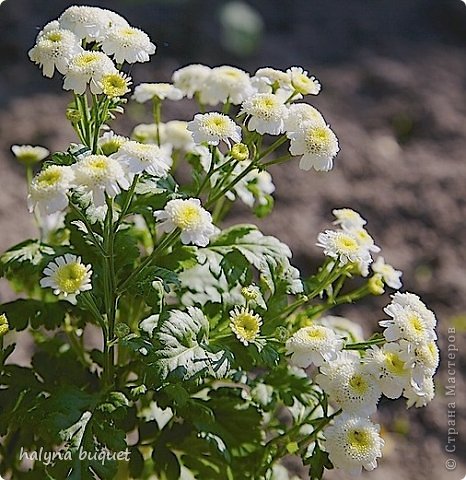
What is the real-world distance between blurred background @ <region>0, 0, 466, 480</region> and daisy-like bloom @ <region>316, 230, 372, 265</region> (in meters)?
0.72

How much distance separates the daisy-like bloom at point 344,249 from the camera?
3.78ft

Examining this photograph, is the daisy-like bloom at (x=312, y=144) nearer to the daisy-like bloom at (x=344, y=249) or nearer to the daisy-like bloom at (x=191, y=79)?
the daisy-like bloom at (x=344, y=249)

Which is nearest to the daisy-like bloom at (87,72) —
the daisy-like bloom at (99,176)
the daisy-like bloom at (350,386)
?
the daisy-like bloom at (99,176)

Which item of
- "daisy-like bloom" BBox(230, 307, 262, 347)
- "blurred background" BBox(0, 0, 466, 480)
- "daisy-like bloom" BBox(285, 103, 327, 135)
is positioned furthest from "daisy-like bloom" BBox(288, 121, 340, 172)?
"blurred background" BBox(0, 0, 466, 480)

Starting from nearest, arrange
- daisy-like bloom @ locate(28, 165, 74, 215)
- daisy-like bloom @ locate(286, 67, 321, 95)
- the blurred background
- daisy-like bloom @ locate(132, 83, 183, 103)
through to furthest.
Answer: daisy-like bloom @ locate(28, 165, 74, 215) → daisy-like bloom @ locate(286, 67, 321, 95) → daisy-like bloom @ locate(132, 83, 183, 103) → the blurred background

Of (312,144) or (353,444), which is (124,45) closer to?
(312,144)

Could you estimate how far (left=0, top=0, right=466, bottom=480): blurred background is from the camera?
80.7 inches

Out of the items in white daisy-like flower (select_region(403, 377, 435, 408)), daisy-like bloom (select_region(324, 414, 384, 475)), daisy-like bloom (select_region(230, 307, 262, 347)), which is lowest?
daisy-like bloom (select_region(324, 414, 384, 475))

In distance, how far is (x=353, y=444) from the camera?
42.8 inches

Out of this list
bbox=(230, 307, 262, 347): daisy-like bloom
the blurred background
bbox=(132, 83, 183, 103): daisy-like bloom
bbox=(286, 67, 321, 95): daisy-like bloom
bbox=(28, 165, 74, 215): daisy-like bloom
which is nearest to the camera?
bbox=(28, 165, 74, 215): daisy-like bloom

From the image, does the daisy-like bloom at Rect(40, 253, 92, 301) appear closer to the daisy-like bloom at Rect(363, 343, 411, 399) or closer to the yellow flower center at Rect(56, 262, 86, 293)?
the yellow flower center at Rect(56, 262, 86, 293)

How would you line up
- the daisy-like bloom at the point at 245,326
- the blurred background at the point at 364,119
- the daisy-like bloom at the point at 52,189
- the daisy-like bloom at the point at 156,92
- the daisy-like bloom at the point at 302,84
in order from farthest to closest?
the blurred background at the point at 364,119 → the daisy-like bloom at the point at 156,92 → the daisy-like bloom at the point at 302,84 → the daisy-like bloom at the point at 245,326 → the daisy-like bloom at the point at 52,189

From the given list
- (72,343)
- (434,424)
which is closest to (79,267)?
(72,343)

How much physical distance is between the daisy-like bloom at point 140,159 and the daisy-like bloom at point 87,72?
90mm
